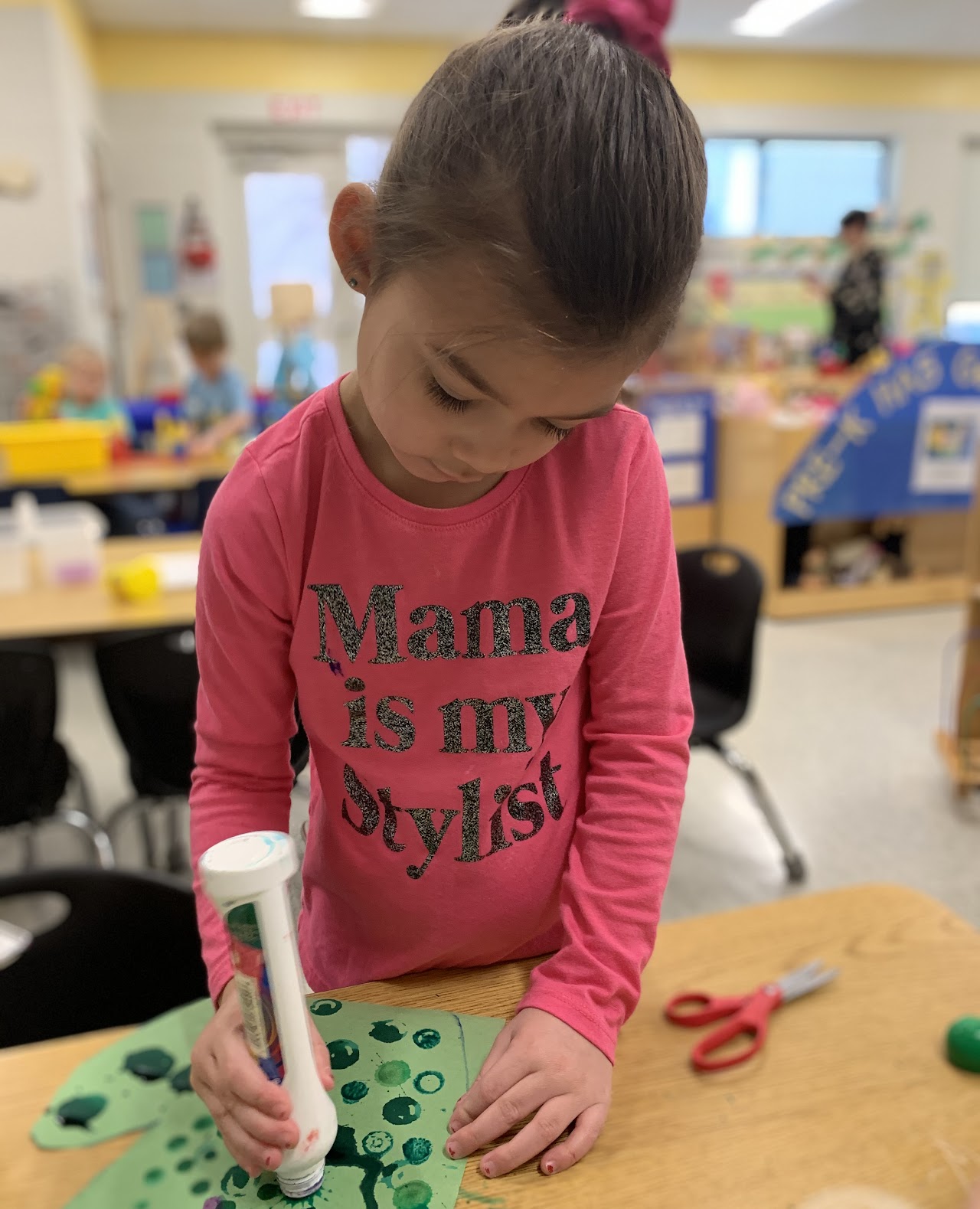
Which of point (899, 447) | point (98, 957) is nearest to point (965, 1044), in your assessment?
point (98, 957)

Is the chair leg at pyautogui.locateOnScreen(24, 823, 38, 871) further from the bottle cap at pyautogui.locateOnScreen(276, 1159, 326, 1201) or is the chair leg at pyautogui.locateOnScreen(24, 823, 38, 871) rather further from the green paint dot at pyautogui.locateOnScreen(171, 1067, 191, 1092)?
the bottle cap at pyautogui.locateOnScreen(276, 1159, 326, 1201)

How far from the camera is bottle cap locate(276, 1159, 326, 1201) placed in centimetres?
51

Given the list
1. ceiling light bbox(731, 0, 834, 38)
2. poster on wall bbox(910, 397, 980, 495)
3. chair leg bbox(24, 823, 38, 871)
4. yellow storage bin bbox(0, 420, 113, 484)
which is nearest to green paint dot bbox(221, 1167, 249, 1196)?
chair leg bbox(24, 823, 38, 871)

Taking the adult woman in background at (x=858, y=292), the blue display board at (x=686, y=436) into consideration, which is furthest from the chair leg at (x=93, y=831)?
the adult woman in background at (x=858, y=292)

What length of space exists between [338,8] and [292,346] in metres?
2.77

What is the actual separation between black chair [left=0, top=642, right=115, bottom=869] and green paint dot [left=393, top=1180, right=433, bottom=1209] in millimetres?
1393

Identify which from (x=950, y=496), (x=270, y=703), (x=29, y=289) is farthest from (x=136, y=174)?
(x=270, y=703)

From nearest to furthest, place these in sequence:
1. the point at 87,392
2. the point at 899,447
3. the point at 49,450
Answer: the point at 49,450 < the point at 899,447 < the point at 87,392

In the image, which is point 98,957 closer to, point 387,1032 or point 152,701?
point 387,1032

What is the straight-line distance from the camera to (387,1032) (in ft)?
1.99

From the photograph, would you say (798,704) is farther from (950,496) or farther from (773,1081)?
(773,1081)

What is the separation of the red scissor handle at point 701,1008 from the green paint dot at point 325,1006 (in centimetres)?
25

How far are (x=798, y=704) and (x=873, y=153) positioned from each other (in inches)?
225

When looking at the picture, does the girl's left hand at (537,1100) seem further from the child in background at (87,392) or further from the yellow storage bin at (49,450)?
the child in background at (87,392)
